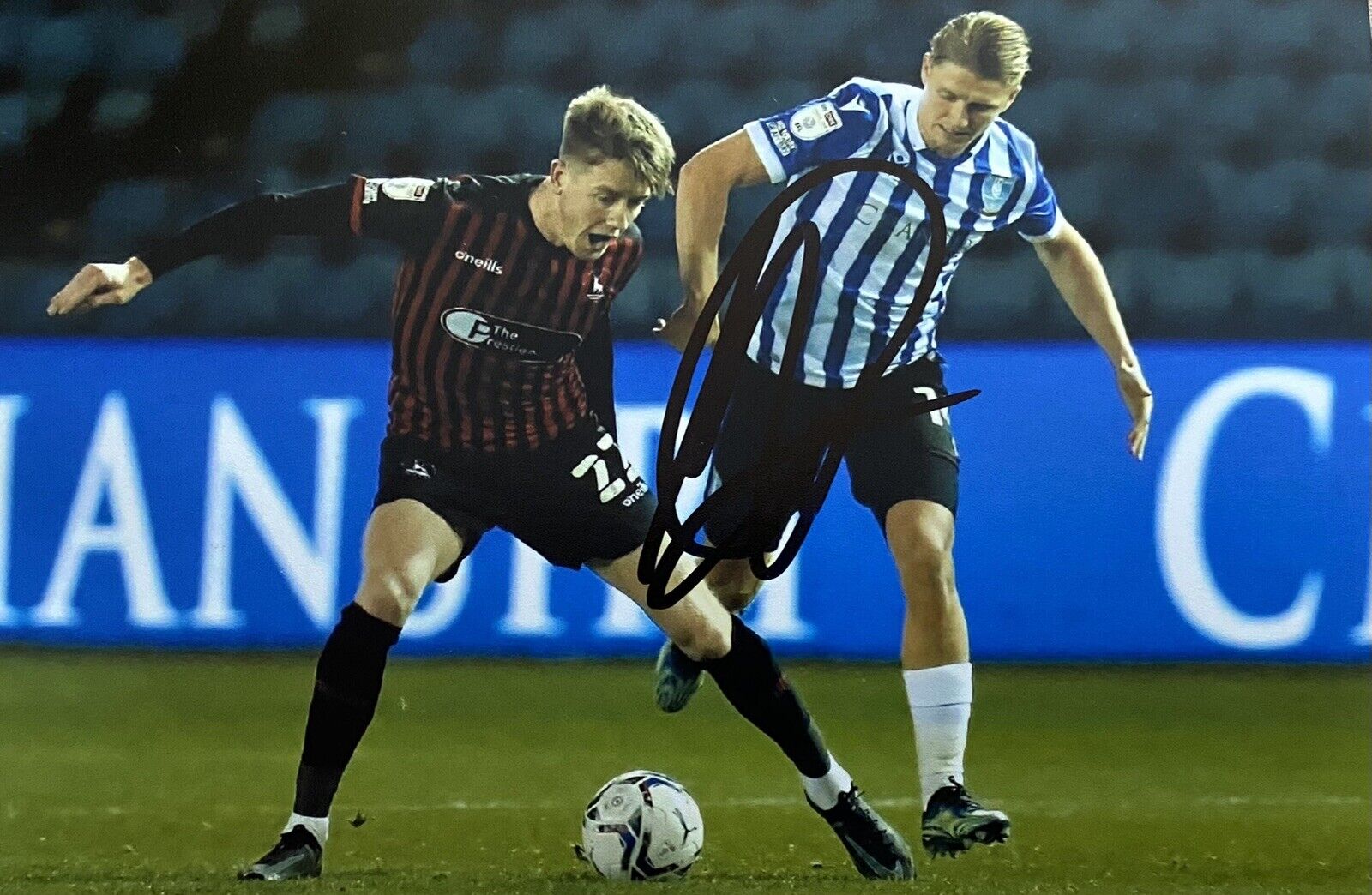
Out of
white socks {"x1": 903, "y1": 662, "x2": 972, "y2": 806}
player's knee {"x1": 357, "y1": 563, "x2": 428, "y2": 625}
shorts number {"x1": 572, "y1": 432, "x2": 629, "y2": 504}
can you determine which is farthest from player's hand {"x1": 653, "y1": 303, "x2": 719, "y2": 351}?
white socks {"x1": 903, "y1": 662, "x2": 972, "y2": 806}

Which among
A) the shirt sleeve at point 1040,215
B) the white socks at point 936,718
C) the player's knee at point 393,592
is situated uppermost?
the shirt sleeve at point 1040,215

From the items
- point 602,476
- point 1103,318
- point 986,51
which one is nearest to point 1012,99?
point 986,51

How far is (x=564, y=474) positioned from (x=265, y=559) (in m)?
0.53

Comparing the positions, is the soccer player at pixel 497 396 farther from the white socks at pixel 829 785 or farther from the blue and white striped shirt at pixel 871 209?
the blue and white striped shirt at pixel 871 209

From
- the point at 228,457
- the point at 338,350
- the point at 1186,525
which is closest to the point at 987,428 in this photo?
the point at 1186,525

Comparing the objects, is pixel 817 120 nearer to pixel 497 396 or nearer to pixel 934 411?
pixel 934 411

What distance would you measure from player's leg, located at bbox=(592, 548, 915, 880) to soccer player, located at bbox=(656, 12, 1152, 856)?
0.13 feet

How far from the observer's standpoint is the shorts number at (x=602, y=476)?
2.72 metres

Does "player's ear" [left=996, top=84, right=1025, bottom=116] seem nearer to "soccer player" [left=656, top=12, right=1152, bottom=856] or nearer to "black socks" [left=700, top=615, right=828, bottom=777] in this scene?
"soccer player" [left=656, top=12, right=1152, bottom=856]

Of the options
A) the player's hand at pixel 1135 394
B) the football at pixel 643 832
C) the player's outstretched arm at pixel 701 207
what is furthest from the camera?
the player's hand at pixel 1135 394

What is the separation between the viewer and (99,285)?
8.98ft

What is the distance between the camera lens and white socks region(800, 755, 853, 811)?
8.96 feet

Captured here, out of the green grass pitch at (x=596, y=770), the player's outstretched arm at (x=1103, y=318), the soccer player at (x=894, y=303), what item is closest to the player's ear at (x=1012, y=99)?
the soccer player at (x=894, y=303)
